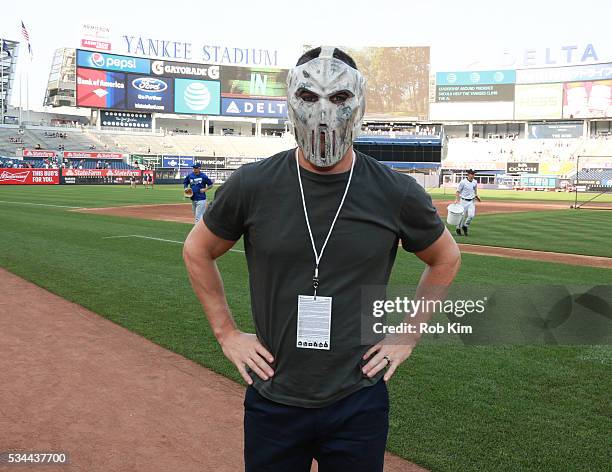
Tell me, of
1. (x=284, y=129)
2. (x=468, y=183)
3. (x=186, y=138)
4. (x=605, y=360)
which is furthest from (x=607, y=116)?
(x=605, y=360)

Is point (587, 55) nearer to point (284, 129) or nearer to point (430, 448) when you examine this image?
point (284, 129)

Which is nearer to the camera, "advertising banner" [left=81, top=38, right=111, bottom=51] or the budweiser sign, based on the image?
the budweiser sign

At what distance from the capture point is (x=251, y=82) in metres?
88.4

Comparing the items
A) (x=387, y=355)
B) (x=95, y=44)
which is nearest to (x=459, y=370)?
(x=387, y=355)

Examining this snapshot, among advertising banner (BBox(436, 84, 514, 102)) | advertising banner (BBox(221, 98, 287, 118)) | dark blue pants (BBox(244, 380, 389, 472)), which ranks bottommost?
dark blue pants (BBox(244, 380, 389, 472))

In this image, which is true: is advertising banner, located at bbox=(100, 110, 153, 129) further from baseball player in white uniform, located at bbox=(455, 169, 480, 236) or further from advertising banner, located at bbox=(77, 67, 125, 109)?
baseball player in white uniform, located at bbox=(455, 169, 480, 236)

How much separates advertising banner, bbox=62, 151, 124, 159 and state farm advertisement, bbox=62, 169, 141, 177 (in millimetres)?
7698

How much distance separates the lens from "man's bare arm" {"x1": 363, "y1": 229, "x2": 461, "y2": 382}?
92.7 inches

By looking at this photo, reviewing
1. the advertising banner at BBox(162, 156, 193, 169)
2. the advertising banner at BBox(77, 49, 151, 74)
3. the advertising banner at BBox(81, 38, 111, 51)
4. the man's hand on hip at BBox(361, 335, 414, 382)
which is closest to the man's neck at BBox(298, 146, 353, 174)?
the man's hand on hip at BBox(361, 335, 414, 382)

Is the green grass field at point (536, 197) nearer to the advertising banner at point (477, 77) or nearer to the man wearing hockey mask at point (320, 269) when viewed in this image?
the man wearing hockey mask at point (320, 269)

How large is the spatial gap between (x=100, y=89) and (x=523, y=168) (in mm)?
53879

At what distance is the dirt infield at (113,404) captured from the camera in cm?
420

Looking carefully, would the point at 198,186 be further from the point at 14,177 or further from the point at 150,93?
the point at 150,93

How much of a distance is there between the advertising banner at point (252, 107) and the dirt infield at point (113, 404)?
3229 inches
